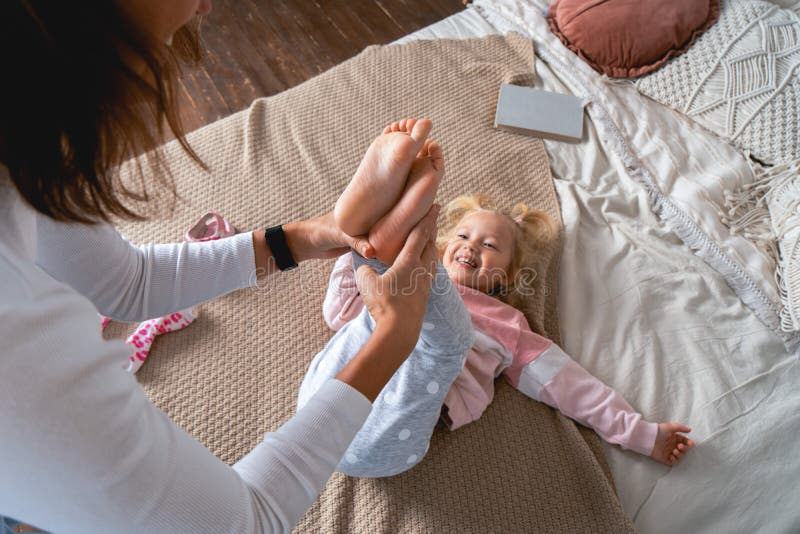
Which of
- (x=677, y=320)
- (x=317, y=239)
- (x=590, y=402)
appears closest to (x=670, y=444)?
(x=590, y=402)

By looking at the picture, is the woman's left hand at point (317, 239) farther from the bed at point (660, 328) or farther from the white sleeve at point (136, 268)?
the bed at point (660, 328)

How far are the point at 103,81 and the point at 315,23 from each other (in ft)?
6.38

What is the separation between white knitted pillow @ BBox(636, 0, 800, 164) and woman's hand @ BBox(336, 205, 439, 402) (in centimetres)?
95

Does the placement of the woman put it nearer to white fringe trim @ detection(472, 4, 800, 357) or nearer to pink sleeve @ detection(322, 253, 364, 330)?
pink sleeve @ detection(322, 253, 364, 330)

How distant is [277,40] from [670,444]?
6.26 feet

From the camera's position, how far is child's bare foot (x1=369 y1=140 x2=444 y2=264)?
0.84 metres

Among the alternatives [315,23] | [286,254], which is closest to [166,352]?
[286,254]

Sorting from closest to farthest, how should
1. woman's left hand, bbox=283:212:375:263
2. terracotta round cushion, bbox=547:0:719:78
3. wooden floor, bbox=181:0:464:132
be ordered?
1. woman's left hand, bbox=283:212:375:263
2. terracotta round cushion, bbox=547:0:719:78
3. wooden floor, bbox=181:0:464:132

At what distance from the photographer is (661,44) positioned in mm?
1520

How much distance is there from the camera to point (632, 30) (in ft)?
5.09

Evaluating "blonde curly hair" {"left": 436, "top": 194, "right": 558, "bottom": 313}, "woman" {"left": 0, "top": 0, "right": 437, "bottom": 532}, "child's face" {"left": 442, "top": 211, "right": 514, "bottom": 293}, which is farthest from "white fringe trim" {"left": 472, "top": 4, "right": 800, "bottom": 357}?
"woman" {"left": 0, "top": 0, "right": 437, "bottom": 532}

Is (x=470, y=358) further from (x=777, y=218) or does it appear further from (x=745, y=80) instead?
(x=745, y=80)

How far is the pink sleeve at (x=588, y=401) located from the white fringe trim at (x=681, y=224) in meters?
0.37

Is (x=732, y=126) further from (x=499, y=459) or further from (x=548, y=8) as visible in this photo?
(x=499, y=459)
